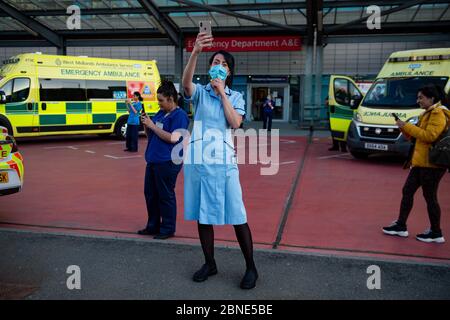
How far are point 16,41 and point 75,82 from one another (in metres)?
13.4

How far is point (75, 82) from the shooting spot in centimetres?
1398

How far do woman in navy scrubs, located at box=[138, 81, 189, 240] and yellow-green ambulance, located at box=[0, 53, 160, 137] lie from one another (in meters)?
9.32

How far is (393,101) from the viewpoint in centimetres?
1023

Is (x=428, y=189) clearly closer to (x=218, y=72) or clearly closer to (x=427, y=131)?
(x=427, y=131)

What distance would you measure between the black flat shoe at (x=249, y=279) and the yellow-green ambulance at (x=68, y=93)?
35.8 ft

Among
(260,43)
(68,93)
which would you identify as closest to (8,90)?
(68,93)

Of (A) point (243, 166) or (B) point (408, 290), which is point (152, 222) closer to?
(B) point (408, 290)

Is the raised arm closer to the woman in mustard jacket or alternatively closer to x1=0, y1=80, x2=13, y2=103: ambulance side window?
the woman in mustard jacket

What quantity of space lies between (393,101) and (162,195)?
726 centimetres

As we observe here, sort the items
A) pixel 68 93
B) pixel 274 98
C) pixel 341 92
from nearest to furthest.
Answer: pixel 341 92 < pixel 68 93 < pixel 274 98

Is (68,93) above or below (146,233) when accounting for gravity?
above

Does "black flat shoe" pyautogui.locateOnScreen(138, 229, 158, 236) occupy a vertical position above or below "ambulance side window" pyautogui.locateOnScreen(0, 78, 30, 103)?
below

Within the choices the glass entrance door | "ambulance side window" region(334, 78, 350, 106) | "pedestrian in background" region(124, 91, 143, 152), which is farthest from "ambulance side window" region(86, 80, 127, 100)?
the glass entrance door

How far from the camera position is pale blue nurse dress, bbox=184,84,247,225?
11.0 ft
